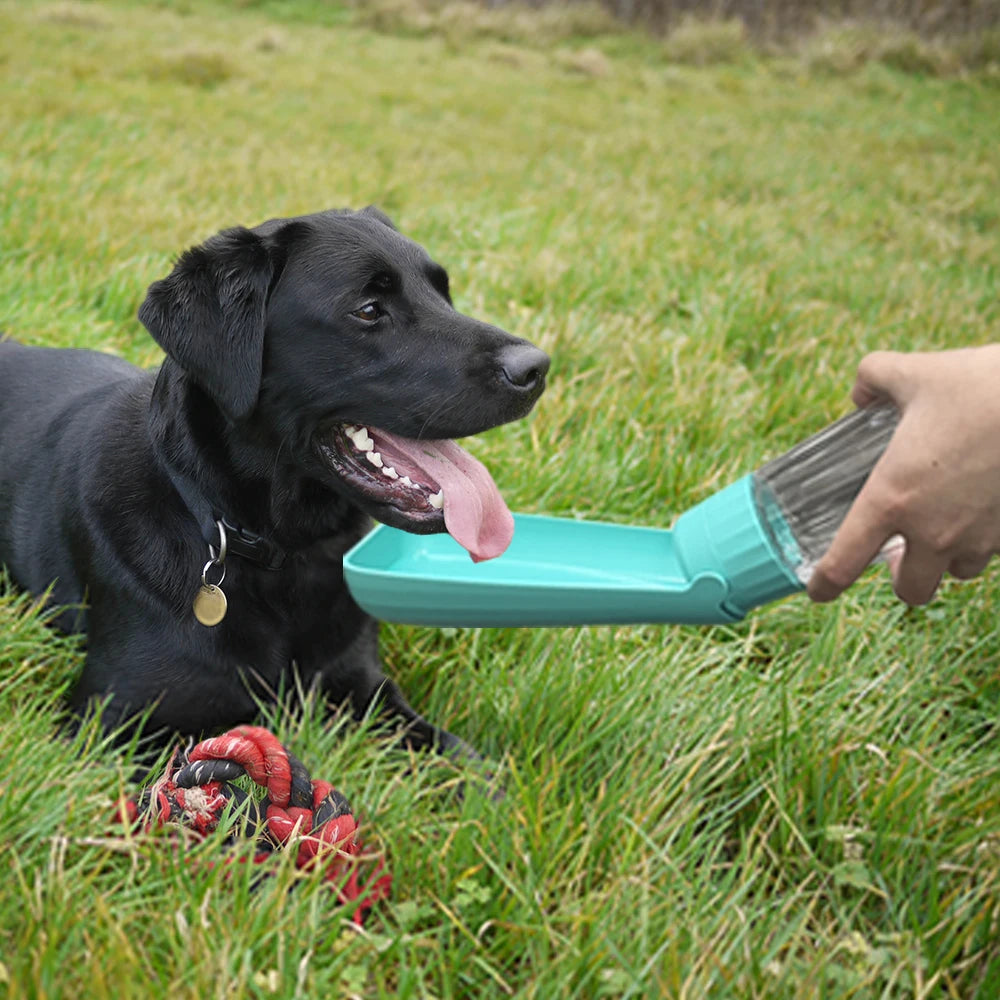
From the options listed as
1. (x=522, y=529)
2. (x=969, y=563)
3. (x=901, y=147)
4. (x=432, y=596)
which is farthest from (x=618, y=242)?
(x=901, y=147)

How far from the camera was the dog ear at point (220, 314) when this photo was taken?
6.44 ft

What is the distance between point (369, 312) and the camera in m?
2.11

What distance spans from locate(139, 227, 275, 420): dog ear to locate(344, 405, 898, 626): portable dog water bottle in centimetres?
45

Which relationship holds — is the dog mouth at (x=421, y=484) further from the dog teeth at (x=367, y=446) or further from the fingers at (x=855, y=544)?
the fingers at (x=855, y=544)

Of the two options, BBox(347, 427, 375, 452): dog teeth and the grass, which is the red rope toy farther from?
BBox(347, 427, 375, 452): dog teeth

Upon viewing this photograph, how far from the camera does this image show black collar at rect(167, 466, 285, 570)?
2.05 metres

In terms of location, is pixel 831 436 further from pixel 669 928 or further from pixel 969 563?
pixel 669 928

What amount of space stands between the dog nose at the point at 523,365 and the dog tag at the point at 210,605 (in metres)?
0.74

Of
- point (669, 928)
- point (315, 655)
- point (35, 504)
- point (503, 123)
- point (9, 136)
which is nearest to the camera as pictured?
point (669, 928)

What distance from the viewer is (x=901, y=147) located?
31.0ft

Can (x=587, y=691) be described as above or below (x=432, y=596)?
below

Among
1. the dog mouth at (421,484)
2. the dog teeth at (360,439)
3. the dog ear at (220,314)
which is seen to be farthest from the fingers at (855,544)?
the dog ear at (220,314)

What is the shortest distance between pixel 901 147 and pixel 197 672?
9.34 meters

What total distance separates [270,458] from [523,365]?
556mm
